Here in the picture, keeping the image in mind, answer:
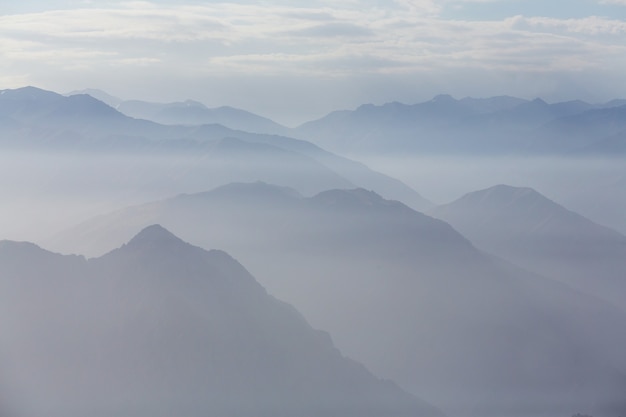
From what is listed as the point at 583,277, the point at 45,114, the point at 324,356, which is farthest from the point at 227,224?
the point at 45,114

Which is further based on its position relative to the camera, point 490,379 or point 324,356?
point 490,379

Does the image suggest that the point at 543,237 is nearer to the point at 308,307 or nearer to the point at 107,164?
the point at 308,307

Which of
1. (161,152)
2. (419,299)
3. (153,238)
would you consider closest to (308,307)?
(419,299)

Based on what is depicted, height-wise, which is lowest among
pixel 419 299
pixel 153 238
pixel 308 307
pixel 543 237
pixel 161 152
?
pixel 308 307

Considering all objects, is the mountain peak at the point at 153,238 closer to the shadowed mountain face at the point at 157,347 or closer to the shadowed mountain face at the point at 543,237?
the shadowed mountain face at the point at 157,347

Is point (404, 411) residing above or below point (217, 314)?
below

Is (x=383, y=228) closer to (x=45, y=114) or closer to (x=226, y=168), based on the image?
(x=226, y=168)

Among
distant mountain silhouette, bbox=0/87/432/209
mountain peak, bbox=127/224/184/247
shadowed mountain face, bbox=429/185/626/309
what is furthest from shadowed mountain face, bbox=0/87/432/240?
mountain peak, bbox=127/224/184/247

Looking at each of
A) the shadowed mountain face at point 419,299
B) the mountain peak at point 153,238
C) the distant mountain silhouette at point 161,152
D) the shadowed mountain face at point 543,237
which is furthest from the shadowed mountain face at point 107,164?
the mountain peak at point 153,238
